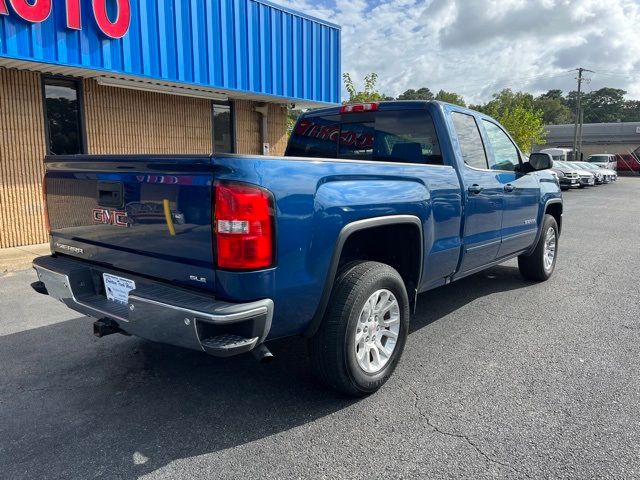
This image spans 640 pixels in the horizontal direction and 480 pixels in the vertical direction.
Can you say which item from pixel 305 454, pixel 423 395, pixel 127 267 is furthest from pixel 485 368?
pixel 127 267

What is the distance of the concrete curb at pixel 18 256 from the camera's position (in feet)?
22.1

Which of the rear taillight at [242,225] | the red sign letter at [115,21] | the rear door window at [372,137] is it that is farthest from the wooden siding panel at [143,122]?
the rear taillight at [242,225]

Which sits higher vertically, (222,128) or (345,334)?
(222,128)

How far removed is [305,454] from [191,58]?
8.37m

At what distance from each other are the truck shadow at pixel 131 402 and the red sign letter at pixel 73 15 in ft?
17.2

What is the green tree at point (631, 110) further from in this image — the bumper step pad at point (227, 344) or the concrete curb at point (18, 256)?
the bumper step pad at point (227, 344)

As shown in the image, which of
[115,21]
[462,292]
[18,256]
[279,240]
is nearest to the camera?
[279,240]

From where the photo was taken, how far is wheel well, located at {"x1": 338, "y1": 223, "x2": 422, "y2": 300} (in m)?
3.46

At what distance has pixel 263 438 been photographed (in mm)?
2740

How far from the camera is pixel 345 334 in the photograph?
2932 millimetres

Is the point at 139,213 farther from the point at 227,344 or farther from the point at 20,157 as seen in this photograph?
the point at 20,157

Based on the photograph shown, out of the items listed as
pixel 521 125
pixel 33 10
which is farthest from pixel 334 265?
pixel 521 125

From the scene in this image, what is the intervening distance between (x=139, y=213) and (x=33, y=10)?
6.00 metres

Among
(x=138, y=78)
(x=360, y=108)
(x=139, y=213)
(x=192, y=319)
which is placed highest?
(x=138, y=78)
